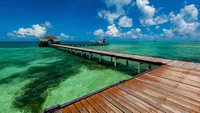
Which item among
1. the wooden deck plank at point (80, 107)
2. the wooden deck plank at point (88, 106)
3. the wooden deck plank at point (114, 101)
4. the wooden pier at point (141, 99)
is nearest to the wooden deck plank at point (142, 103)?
the wooden pier at point (141, 99)

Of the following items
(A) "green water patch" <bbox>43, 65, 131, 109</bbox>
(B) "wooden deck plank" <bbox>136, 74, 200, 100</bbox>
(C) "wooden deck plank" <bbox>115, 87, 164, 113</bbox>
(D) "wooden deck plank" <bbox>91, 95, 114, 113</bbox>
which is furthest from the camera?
(A) "green water patch" <bbox>43, 65, 131, 109</bbox>

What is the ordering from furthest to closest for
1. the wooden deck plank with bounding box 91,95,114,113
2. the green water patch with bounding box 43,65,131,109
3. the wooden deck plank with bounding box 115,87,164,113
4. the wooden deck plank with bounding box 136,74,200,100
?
1. the green water patch with bounding box 43,65,131,109
2. the wooden deck plank with bounding box 136,74,200,100
3. the wooden deck plank with bounding box 91,95,114,113
4. the wooden deck plank with bounding box 115,87,164,113

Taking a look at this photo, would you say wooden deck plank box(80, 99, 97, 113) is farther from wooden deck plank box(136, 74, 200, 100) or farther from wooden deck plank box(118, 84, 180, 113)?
wooden deck plank box(136, 74, 200, 100)

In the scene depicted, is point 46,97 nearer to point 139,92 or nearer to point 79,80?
point 79,80

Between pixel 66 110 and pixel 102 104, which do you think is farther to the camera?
pixel 102 104

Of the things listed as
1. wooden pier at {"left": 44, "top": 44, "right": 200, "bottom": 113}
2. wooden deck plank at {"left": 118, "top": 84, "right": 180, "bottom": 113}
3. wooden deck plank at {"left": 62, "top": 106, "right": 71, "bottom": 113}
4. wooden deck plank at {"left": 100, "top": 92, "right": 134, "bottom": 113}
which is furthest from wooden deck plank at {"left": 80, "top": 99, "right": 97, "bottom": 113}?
wooden deck plank at {"left": 118, "top": 84, "right": 180, "bottom": 113}

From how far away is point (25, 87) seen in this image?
7.97 metres

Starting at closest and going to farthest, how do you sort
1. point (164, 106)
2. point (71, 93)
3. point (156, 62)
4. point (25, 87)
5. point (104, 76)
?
point (164, 106)
point (71, 93)
point (25, 87)
point (156, 62)
point (104, 76)

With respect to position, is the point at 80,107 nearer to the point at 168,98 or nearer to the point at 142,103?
the point at 142,103

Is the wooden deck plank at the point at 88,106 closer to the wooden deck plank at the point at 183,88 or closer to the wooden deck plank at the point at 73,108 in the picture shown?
the wooden deck plank at the point at 73,108

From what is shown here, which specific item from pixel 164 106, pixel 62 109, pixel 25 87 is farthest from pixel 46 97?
pixel 164 106

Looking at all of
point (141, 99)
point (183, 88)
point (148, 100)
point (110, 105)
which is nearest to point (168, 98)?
point (148, 100)

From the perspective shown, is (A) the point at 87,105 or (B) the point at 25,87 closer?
(A) the point at 87,105

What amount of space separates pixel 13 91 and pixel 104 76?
6461 millimetres
